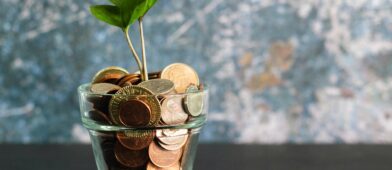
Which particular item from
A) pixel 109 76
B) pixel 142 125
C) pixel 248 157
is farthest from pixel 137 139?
pixel 248 157

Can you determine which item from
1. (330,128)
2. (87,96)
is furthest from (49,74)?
(87,96)

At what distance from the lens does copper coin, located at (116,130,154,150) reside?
2.62ft

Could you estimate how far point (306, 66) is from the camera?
188 cm

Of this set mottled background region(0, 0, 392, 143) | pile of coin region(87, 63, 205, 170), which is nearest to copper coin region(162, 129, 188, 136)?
pile of coin region(87, 63, 205, 170)

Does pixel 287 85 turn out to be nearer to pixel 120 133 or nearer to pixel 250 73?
pixel 250 73

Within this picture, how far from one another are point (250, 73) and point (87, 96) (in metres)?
1.09

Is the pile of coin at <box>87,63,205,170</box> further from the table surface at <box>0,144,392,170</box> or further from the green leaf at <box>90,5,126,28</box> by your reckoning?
the table surface at <box>0,144,392,170</box>

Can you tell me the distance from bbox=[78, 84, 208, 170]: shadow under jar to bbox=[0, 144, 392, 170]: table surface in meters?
0.31

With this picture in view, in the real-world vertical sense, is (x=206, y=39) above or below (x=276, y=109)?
above

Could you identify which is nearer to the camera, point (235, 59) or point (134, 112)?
point (134, 112)

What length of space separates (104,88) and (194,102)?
123 millimetres

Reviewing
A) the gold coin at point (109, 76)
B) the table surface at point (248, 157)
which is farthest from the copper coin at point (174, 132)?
the table surface at point (248, 157)

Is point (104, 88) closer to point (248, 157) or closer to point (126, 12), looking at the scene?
point (126, 12)

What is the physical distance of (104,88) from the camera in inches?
32.6
